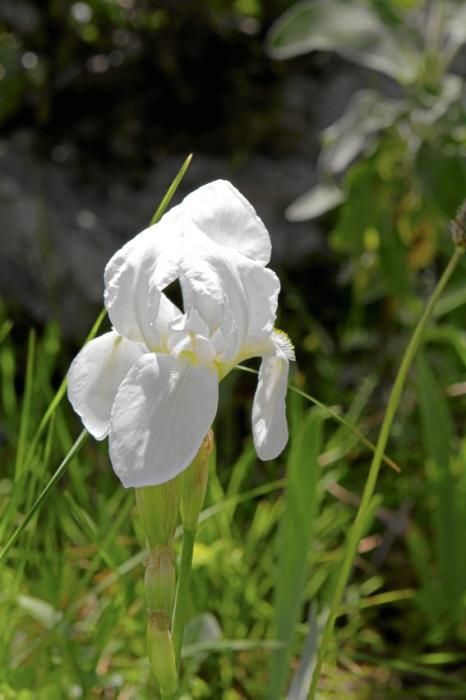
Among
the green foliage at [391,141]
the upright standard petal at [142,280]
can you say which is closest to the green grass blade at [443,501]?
the green foliage at [391,141]

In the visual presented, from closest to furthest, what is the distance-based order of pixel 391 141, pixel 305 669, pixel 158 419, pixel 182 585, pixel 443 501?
1. pixel 158 419
2. pixel 182 585
3. pixel 305 669
4. pixel 443 501
5. pixel 391 141

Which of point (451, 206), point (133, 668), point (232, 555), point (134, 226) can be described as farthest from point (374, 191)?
point (133, 668)

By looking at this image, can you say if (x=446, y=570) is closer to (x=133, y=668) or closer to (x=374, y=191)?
(x=133, y=668)

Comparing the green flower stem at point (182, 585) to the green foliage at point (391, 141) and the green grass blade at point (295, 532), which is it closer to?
the green grass blade at point (295, 532)

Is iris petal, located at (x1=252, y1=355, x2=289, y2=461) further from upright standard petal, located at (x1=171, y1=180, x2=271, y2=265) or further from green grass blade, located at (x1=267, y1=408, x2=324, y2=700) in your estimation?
green grass blade, located at (x1=267, y1=408, x2=324, y2=700)

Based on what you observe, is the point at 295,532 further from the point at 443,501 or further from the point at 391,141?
the point at 391,141

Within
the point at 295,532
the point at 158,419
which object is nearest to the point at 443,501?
the point at 295,532
